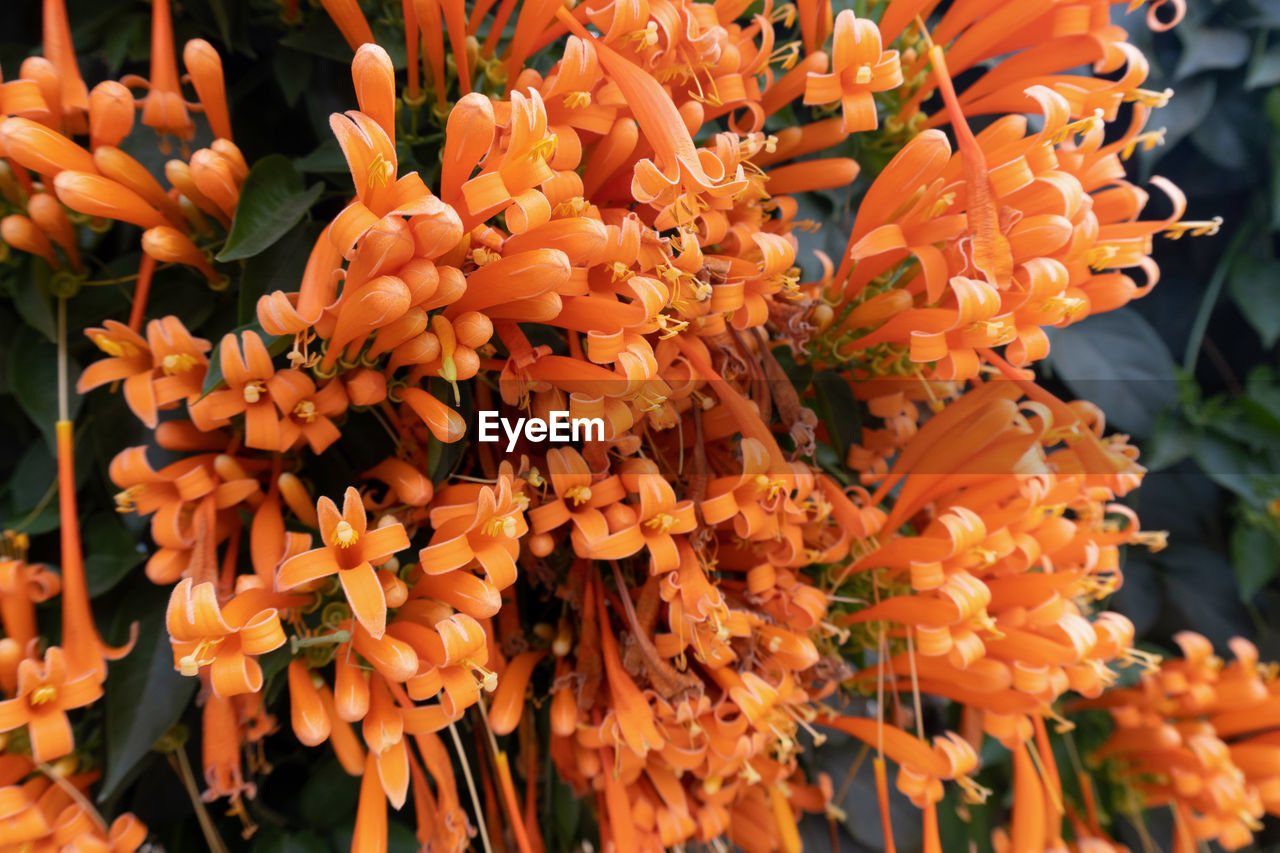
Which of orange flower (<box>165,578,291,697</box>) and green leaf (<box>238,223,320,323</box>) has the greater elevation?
green leaf (<box>238,223,320,323</box>)

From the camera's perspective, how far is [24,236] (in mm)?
323

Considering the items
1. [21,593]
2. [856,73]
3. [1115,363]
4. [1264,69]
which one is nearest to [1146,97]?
[856,73]

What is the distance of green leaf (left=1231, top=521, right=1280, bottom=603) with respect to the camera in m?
0.65

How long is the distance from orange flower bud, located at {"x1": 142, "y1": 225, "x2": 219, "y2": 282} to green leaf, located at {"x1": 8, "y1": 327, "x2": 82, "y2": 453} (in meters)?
0.10

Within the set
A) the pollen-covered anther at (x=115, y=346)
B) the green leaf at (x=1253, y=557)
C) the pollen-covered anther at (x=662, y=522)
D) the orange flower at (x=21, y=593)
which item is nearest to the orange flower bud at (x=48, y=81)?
the pollen-covered anther at (x=115, y=346)

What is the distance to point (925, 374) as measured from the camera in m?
0.39

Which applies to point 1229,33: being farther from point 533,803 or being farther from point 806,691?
point 533,803

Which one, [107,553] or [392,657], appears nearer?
[392,657]

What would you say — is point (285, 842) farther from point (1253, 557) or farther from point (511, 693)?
point (1253, 557)

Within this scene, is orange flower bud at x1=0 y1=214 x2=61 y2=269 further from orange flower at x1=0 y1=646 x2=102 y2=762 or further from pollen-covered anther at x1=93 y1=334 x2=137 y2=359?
orange flower at x1=0 y1=646 x2=102 y2=762

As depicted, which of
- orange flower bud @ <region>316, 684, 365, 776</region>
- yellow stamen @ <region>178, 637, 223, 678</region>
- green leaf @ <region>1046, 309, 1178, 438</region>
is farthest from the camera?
green leaf @ <region>1046, 309, 1178, 438</region>

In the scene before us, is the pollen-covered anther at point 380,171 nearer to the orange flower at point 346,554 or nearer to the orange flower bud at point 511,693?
the orange flower at point 346,554

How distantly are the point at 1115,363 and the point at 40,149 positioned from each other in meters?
0.70

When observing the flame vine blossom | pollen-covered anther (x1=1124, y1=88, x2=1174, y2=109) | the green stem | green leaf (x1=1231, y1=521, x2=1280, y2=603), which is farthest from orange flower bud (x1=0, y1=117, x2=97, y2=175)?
green leaf (x1=1231, y1=521, x2=1280, y2=603)
